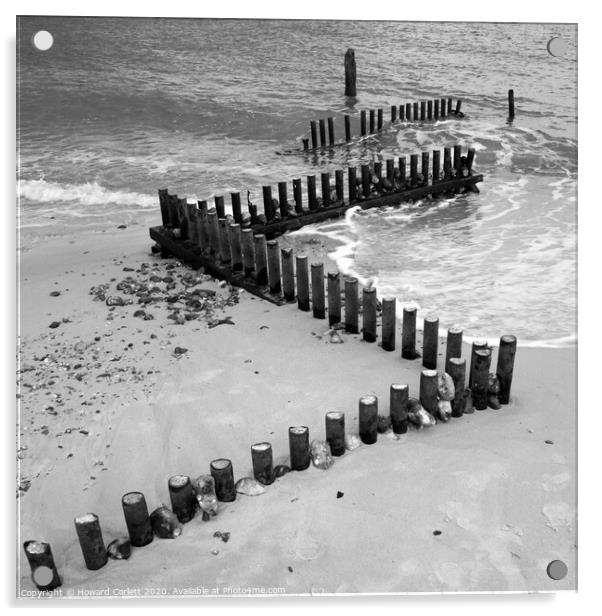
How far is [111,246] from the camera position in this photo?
834cm

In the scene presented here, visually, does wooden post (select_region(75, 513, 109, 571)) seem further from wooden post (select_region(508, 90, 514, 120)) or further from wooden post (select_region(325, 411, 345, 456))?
wooden post (select_region(508, 90, 514, 120))

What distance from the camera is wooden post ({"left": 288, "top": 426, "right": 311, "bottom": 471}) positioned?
13.5ft

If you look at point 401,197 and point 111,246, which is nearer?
point 111,246

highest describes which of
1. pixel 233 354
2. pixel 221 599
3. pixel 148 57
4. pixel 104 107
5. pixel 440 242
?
pixel 148 57

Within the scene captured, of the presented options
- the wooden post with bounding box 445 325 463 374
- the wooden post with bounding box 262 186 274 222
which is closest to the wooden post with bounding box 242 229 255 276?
the wooden post with bounding box 262 186 274 222

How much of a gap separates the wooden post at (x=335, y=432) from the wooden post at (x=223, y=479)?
681mm

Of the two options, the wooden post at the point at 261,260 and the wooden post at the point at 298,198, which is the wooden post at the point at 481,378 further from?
the wooden post at the point at 298,198

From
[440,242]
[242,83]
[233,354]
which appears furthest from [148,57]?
[233,354]

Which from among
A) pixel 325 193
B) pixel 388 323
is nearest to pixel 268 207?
pixel 325 193

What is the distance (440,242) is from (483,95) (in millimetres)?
12930

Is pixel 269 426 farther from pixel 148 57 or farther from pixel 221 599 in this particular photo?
pixel 148 57

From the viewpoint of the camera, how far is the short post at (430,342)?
5137 mm

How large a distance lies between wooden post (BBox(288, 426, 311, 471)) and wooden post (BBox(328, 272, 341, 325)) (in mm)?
1940

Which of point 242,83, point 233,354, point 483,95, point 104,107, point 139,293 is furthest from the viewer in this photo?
point 242,83
